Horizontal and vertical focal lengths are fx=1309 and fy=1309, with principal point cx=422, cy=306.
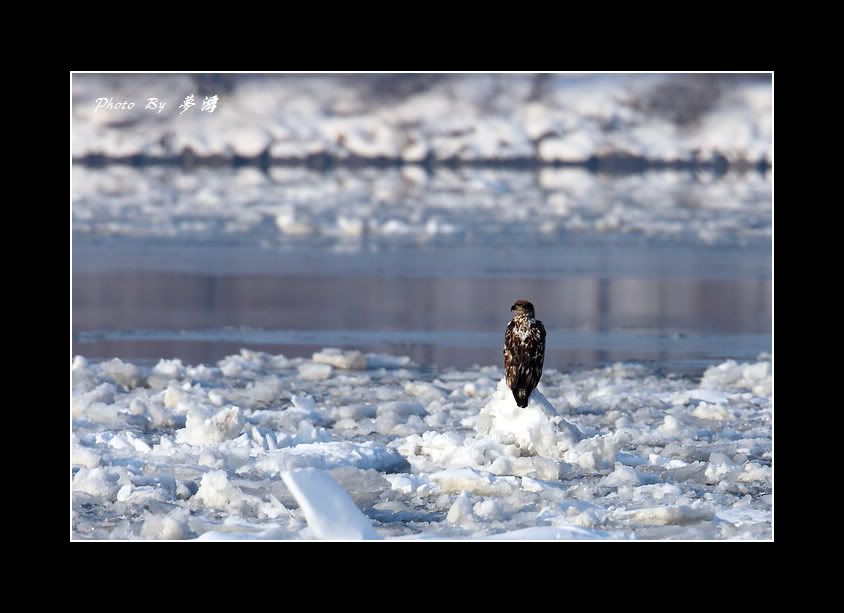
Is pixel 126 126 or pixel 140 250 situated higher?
pixel 126 126

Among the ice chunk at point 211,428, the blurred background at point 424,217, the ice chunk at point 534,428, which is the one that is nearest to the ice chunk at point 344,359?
the blurred background at point 424,217

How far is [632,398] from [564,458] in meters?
1.58

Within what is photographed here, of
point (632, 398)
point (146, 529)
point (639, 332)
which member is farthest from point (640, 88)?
point (146, 529)

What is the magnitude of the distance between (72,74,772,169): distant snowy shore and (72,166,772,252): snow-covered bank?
2.11 ft

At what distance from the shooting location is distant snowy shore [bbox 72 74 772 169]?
26859mm

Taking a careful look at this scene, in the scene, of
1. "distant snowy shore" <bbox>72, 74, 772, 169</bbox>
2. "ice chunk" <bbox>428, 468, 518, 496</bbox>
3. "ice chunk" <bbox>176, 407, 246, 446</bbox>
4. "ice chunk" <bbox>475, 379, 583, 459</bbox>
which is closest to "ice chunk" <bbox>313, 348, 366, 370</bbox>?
"ice chunk" <bbox>176, 407, 246, 446</bbox>

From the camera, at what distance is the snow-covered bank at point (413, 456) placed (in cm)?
491

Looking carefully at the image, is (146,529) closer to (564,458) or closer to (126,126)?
(564,458)

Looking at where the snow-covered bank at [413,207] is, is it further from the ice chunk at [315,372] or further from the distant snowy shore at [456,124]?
the ice chunk at [315,372]

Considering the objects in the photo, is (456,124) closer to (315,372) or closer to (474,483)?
(315,372)

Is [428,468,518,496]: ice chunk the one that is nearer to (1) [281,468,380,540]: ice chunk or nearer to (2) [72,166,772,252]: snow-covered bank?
(1) [281,468,380,540]: ice chunk

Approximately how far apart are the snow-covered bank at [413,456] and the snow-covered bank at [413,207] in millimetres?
7404

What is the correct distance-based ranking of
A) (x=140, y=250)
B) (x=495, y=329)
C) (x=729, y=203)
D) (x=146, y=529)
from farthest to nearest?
(x=729, y=203) → (x=140, y=250) → (x=495, y=329) → (x=146, y=529)

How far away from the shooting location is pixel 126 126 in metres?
26.4
